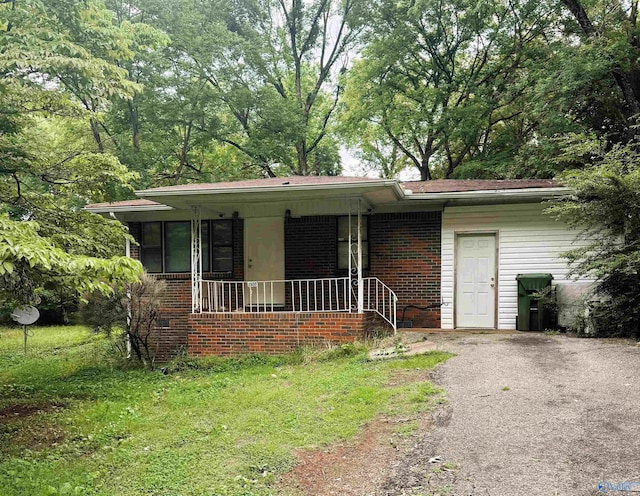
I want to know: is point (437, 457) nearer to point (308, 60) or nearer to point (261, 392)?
point (261, 392)

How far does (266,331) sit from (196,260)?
2.06m

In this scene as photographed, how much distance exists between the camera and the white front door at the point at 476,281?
30.8 ft

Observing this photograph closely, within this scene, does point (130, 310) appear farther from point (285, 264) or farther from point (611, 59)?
point (611, 59)

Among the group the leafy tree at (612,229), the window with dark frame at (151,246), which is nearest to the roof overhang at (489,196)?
the leafy tree at (612,229)

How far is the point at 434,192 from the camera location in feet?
30.1

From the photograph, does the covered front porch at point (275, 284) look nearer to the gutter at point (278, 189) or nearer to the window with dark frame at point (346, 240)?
the window with dark frame at point (346, 240)

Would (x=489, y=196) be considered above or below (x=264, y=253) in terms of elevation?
above

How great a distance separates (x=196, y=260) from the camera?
9.34 m

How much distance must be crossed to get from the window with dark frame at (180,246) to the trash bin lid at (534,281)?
597 centimetres

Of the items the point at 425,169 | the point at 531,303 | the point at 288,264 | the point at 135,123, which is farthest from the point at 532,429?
the point at 135,123

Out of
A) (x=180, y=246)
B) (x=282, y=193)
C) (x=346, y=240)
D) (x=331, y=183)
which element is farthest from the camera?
(x=180, y=246)

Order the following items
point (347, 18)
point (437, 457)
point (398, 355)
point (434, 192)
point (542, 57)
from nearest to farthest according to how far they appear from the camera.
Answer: point (437, 457) < point (398, 355) < point (434, 192) < point (542, 57) < point (347, 18)

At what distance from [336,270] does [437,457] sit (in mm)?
6427

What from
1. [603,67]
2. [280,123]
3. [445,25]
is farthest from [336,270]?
[445,25]
